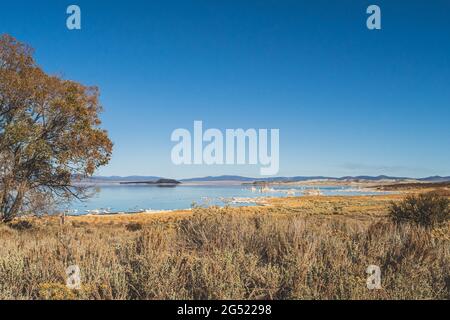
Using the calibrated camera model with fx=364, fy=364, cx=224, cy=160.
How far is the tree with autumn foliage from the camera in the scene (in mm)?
14477

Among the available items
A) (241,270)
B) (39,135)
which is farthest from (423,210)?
(39,135)

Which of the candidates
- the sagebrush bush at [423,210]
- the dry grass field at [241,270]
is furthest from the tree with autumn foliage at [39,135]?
the sagebrush bush at [423,210]

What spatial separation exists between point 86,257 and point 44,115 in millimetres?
11391

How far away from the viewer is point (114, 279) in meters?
4.73

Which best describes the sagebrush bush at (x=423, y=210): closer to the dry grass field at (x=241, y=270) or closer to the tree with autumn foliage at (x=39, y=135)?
the dry grass field at (x=241, y=270)

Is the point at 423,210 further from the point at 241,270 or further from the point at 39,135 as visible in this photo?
the point at 39,135

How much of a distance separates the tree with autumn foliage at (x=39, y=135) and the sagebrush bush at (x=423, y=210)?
41.7 ft

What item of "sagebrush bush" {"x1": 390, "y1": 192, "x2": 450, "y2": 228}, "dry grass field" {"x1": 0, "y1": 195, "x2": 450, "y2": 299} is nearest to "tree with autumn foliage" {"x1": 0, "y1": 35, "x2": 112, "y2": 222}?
"dry grass field" {"x1": 0, "y1": 195, "x2": 450, "y2": 299}

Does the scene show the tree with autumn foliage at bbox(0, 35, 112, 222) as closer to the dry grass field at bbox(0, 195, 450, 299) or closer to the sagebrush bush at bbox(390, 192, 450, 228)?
the dry grass field at bbox(0, 195, 450, 299)

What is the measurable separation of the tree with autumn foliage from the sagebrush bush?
12.7 metres

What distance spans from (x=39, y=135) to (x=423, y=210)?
15791 millimetres

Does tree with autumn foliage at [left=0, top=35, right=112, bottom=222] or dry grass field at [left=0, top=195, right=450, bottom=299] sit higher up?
tree with autumn foliage at [left=0, top=35, right=112, bottom=222]
